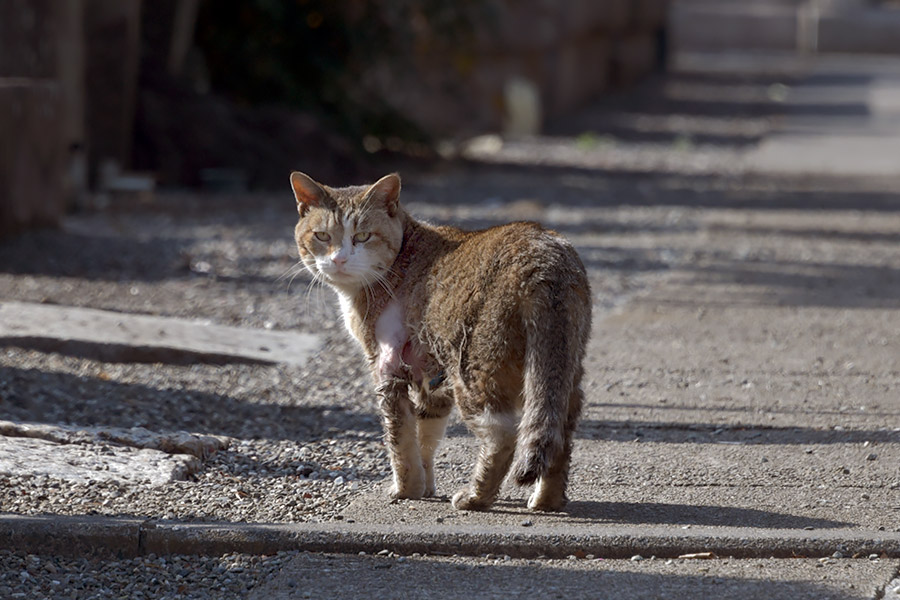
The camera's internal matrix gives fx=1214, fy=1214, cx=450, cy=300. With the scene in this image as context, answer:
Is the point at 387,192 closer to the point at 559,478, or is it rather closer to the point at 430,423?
the point at 430,423

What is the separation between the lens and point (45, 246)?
8.24 metres

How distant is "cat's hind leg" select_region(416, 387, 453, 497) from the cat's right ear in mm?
732

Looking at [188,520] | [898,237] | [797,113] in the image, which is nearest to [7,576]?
[188,520]

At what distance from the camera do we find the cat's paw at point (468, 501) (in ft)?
12.1

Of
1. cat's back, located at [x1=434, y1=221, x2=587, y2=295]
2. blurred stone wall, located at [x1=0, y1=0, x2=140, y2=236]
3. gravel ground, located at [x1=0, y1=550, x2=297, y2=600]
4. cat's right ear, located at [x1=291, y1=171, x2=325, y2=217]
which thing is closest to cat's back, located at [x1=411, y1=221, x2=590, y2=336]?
cat's back, located at [x1=434, y1=221, x2=587, y2=295]

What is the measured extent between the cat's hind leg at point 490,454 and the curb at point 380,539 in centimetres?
20

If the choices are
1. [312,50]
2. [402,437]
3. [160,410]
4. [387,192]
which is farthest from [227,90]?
[402,437]

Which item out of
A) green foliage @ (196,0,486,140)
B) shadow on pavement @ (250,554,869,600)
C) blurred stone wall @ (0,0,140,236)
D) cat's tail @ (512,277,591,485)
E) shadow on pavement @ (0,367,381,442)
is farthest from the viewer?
green foliage @ (196,0,486,140)

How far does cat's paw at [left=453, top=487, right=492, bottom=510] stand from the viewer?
12.1ft

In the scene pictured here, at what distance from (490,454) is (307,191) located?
1096 millimetres

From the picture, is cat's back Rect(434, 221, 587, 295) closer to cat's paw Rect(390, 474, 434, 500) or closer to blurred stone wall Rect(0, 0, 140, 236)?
cat's paw Rect(390, 474, 434, 500)

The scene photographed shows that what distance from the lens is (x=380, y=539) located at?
3428 millimetres

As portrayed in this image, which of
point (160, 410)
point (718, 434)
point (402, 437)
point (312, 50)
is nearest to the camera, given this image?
point (402, 437)

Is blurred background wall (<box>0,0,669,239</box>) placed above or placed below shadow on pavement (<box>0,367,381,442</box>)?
above
